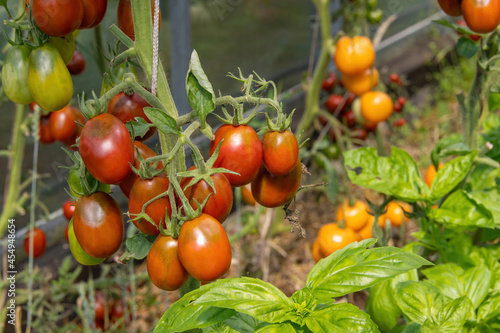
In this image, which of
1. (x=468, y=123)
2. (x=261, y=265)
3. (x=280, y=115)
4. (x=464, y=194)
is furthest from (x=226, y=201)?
(x=261, y=265)

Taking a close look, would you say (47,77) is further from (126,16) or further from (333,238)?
(333,238)

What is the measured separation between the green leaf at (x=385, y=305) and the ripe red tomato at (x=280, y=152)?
0.44 m

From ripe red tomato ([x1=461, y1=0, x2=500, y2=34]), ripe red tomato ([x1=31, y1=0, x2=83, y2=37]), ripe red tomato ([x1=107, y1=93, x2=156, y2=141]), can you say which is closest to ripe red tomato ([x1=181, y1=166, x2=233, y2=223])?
ripe red tomato ([x1=107, y1=93, x2=156, y2=141])

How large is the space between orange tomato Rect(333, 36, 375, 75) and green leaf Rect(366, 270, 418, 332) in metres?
0.94

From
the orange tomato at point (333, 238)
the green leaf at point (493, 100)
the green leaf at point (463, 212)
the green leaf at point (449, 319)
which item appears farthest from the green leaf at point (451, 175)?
the orange tomato at point (333, 238)

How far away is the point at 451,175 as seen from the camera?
3.57 feet

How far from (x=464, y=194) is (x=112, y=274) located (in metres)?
1.35

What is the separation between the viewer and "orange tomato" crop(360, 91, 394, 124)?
6.17ft

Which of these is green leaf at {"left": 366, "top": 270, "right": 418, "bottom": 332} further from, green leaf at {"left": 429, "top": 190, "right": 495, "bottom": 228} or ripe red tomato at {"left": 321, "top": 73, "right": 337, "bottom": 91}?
ripe red tomato at {"left": 321, "top": 73, "right": 337, "bottom": 91}

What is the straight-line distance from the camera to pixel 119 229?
70 cm

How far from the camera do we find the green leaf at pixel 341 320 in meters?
0.66

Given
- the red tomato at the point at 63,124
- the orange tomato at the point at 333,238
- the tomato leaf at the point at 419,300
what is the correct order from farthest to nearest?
the orange tomato at the point at 333,238, the red tomato at the point at 63,124, the tomato leaf at the point at 419,300

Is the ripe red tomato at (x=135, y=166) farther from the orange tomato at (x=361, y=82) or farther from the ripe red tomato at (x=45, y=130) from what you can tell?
the orange tomato at (x=361, y=82)

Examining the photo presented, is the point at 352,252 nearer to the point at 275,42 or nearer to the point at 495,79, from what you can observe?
the point at 495,79
